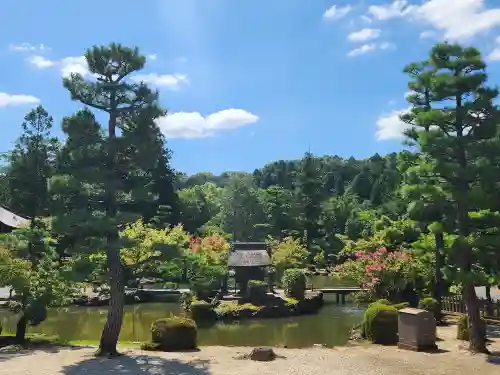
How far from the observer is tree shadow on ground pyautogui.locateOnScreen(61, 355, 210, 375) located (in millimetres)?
12359

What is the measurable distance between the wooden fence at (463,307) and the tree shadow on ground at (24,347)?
15.4 meters

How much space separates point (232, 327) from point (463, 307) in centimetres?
1032

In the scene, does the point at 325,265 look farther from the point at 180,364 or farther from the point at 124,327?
the point at 180,364

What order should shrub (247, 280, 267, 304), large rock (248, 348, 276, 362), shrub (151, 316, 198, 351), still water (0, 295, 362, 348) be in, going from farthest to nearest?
shrub (247, 280, 267, 304), still water (0, 295, 362, 348), shrub (151, 316, 198, 351), large rock (248, 348, 276, 362)

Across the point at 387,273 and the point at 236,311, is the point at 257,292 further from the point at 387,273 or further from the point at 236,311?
the point at 387,273

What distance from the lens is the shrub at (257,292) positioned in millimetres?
27141

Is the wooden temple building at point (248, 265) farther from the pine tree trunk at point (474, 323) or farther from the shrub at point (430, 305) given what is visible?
the pine tree trunk at point (474, 323)

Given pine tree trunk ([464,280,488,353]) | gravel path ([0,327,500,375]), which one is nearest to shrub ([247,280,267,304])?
gravel path ([0,327,500,375])

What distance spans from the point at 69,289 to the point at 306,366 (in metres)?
8.86

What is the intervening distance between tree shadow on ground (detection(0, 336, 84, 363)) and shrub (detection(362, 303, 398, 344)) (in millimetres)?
9723

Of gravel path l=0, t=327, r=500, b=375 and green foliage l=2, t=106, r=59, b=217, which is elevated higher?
green foliage l=2, t=106, r=59, b=217

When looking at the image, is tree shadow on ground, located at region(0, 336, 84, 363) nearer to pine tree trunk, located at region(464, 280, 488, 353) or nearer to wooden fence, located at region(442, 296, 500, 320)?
pine tree trunk, located at region(464, 280, 488, 353)

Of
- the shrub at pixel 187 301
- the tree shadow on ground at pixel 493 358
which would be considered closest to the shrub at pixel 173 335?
the tree shadow on ground at pixel 493 358

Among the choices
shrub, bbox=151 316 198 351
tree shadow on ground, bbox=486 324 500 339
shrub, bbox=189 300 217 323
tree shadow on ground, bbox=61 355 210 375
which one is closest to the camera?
tree shadow on ground, bbox=61 355 210 375
